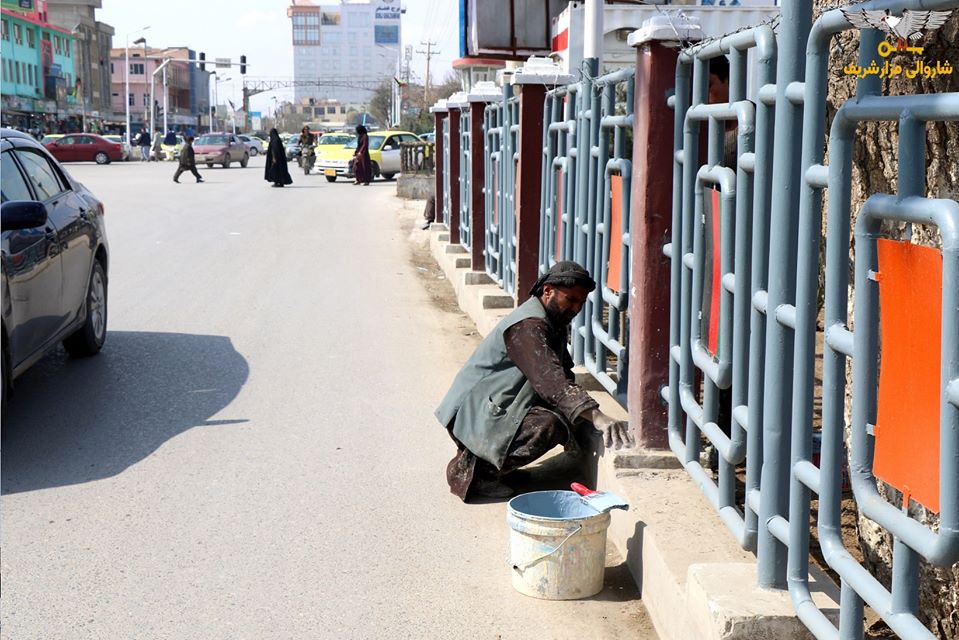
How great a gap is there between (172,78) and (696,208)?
423 ft

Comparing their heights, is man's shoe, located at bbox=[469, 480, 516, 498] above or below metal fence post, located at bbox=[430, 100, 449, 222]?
below

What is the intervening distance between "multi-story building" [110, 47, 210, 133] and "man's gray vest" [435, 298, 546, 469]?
10897cm

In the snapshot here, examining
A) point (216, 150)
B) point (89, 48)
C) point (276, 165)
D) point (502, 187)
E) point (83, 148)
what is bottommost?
point (502, 187)

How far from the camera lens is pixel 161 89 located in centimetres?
12381

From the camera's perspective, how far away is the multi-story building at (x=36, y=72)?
73812 mm

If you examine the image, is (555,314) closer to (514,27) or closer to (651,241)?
(651,241)

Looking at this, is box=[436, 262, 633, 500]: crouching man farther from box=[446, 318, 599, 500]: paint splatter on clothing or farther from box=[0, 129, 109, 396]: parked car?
box=[0, 129, 109, 396]: parked car

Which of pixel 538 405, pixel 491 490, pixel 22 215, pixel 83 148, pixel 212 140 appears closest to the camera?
pixel 538 405

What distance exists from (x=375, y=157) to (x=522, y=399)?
31227 millimetres

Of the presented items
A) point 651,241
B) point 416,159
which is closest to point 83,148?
point 416,159

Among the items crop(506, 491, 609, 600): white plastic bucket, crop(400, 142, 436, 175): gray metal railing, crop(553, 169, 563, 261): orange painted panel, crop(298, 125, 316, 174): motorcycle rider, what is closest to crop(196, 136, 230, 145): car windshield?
crop(298, 125, 316, 174): motorcycle rider

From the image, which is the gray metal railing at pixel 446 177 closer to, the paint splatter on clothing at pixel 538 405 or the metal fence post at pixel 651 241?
the paint splatter on clothing at pixel 538 405

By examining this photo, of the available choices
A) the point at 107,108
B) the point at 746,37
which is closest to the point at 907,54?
the point at 746,37

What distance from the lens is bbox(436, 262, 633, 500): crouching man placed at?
4980 millimetres
